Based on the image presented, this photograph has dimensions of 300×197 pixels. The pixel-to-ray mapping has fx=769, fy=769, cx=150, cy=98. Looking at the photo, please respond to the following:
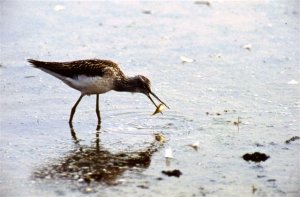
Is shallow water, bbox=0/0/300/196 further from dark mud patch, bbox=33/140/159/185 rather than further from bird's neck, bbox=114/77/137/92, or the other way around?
bird's neck, bbox=114/77/137/92

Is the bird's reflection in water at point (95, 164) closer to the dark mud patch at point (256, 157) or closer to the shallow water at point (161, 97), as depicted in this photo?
the shallow water at point (161, 97)

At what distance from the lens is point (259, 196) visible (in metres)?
7.75

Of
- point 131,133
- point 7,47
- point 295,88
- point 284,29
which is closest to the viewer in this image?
point 131,133

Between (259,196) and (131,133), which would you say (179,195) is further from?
(131,133)

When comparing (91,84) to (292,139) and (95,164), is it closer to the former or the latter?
(95,164)

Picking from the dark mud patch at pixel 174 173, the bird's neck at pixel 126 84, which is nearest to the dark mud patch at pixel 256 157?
the dark mud patch at pixel 174 173

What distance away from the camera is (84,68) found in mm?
10281

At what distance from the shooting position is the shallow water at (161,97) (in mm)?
8250

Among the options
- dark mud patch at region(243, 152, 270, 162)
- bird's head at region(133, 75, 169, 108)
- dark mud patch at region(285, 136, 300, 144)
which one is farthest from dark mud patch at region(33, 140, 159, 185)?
dark mud patch at region(285, 136, 300, 144)

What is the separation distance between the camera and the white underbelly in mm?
10211

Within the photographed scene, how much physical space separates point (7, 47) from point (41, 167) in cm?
524

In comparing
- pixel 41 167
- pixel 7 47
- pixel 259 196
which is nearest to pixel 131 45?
pixel 7 47

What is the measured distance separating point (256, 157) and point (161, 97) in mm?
2680

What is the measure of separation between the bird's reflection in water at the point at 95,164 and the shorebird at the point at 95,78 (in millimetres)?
1029
